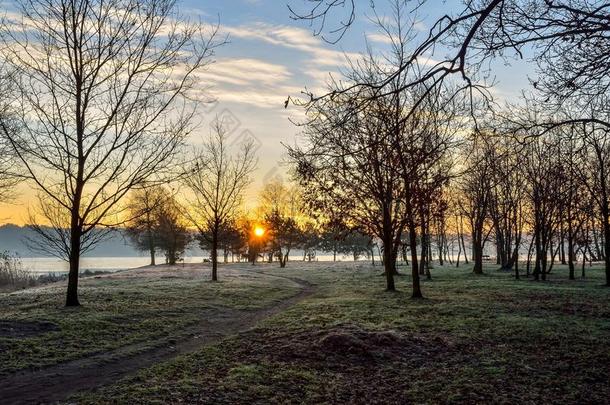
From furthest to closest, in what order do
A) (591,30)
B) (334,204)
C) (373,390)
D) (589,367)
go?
(334,204)
(589,367)
(373,390)
(591,30)

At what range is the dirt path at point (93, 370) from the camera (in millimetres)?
7980

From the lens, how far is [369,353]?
1034 centimetres

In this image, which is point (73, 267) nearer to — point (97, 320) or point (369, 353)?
point (97, 320)

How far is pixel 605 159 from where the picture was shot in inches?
1223

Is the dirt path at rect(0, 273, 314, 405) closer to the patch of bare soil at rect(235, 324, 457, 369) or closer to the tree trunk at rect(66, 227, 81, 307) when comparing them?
the patch of bare soil at rect(235, 324, 457, 369)

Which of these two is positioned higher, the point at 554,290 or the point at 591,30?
the point at 591,30

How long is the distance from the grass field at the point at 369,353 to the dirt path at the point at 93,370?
551 millimetres

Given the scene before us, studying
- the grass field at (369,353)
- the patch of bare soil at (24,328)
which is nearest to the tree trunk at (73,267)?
the grass field at (369,353)

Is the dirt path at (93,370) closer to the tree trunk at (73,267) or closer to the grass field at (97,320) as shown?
the grass field at (97,320)

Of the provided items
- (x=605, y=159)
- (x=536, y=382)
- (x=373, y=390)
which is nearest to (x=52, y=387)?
(x=373, y=390)

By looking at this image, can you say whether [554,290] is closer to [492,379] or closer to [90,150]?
[492,379]

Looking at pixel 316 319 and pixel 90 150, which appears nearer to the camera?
pixel 316 319

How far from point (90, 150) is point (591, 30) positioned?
17.1 meters

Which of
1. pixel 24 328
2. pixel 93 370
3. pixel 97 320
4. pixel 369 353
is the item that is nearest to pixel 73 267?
pixel 97 320
